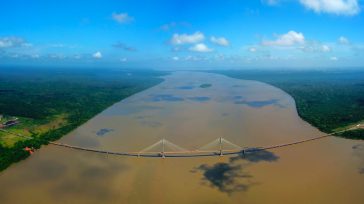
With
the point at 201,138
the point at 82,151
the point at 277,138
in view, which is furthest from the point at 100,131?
the point at 277,138

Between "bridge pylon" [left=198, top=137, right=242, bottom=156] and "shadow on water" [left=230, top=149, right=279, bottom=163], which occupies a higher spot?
"bridge pylon" [left=198, top=137, right=242, bottom=156]

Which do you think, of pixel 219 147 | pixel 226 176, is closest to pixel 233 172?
pixel 226 176

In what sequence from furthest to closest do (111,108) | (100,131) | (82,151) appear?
1. (111,108)
2. (100,131)
3. (82,151)

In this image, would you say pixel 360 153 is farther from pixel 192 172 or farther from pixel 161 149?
pixel 161 149

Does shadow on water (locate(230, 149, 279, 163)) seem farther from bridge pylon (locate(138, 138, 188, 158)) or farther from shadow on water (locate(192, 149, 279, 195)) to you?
bridge pylon (locate(138, 138, 188, 158))

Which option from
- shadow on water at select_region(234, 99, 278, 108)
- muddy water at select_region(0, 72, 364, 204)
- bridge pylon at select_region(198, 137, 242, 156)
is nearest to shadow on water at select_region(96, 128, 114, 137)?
muddy water at select_region(0, 72, 364, 204)

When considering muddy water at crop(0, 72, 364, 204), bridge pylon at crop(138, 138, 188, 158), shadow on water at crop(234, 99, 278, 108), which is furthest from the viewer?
shadow on water at crop(234, 99, 278, 108)

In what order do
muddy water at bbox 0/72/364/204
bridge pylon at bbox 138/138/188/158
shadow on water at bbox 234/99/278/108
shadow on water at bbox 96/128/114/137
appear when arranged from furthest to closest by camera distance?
shadow on water at bbox 234/99/278/108
shadow on water at bbox 96/128/114/137
bridge pylon at bbox 138/138/188/158
muddy water at bbox 0/72/364/204

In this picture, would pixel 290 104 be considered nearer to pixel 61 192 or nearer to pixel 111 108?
pixel 111 108
